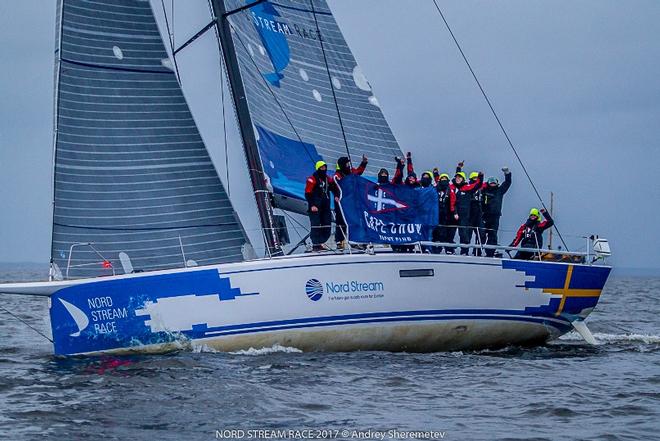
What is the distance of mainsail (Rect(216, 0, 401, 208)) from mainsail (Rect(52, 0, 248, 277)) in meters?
1.00

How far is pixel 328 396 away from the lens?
10094mm

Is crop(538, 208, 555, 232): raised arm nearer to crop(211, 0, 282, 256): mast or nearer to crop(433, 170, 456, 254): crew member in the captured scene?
crop(433, 170, 456, 254): crew member

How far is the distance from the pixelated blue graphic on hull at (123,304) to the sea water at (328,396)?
0.85 feet

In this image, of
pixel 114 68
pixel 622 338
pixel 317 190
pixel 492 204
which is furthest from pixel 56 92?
pixel 622 338

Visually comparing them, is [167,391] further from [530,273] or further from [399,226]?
[530,273]

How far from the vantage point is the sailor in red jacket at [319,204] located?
13539mm

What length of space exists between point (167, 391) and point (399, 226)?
4454 mm

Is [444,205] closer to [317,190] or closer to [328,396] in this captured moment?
[317,190]

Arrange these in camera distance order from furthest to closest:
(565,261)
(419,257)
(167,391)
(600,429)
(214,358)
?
(565,261) → (419,257) → (214,358) → (167,391) → (600,429)

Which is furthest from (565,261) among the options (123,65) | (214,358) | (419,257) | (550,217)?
(123,65)

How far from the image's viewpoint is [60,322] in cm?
1249

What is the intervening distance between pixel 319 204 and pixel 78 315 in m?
3.36

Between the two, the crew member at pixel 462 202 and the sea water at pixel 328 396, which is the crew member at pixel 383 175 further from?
the sea water at pixel 328 396

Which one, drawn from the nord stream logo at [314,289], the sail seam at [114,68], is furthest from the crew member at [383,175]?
the sail seam at [114,68]
